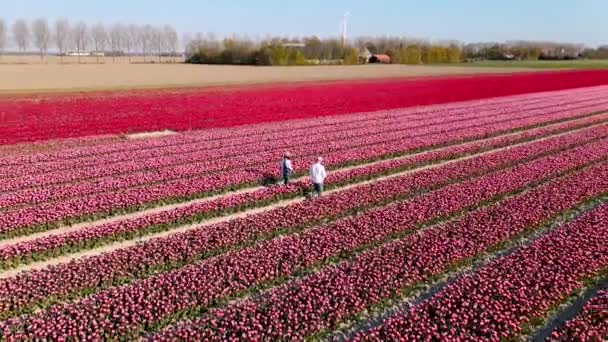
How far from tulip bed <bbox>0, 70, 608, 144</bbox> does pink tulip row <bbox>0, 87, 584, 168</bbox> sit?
2922 mm

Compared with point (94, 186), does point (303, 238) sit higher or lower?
lower

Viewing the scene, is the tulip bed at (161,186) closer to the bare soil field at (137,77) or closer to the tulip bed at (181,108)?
the tulip bed at (181,108)

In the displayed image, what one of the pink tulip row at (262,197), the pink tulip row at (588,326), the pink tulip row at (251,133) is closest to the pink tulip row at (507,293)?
the pink tulip row at (588,326)

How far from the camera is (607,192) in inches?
712

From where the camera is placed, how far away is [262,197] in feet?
57.2

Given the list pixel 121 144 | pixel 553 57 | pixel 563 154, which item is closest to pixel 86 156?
pixel 121 144

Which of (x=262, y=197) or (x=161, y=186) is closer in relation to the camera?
(x=262, y=197)

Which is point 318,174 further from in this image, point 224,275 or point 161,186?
point 224,275

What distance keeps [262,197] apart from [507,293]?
9425mm

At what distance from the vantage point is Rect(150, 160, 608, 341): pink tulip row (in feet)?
29.5

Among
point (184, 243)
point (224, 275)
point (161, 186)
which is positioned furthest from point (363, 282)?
point (161, 186)

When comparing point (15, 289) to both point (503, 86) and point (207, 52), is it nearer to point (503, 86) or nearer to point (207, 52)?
point (503, 86)

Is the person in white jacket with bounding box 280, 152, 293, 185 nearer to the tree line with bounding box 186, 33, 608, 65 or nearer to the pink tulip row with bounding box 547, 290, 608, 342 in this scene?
the pink tulip row with bounding box 547, 290, 608, 342

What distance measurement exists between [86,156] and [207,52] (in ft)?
436
